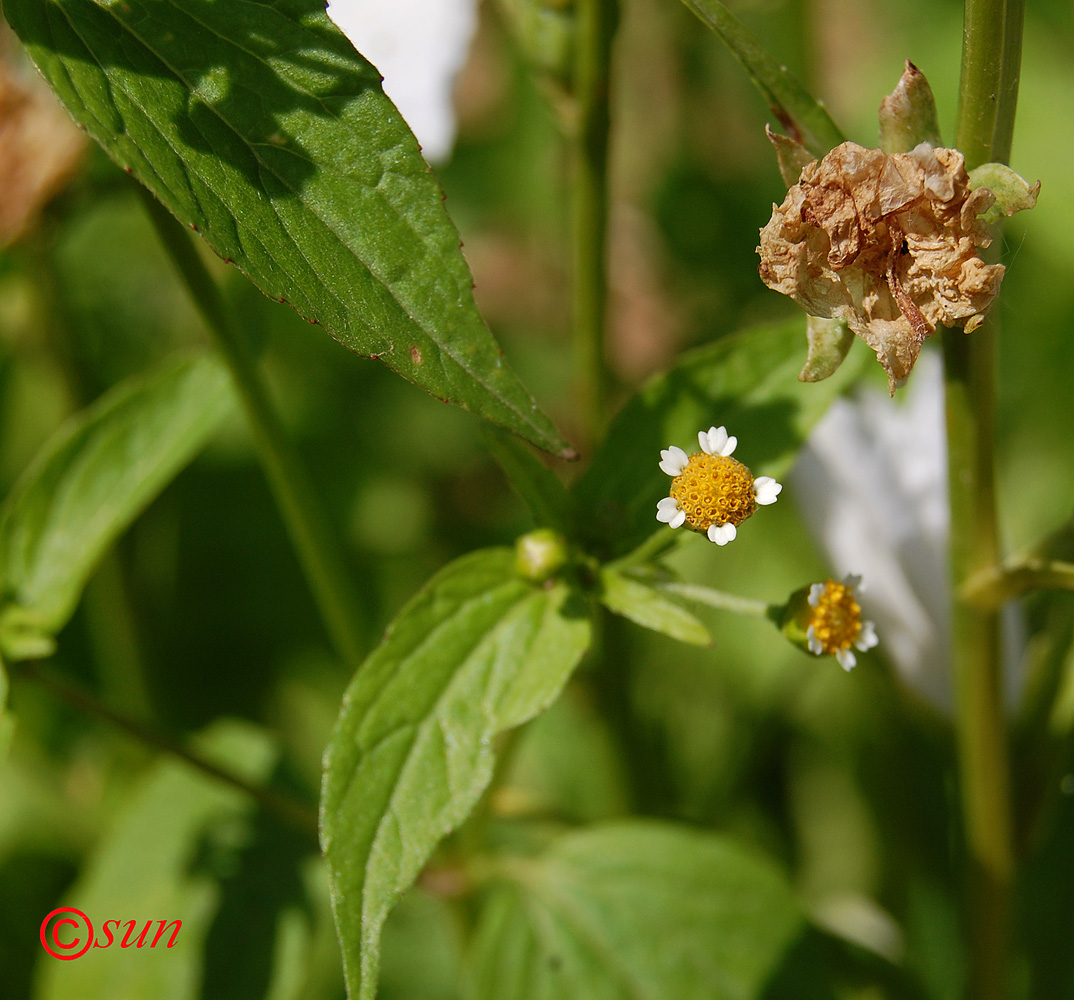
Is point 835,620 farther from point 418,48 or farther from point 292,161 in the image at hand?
point 418,48

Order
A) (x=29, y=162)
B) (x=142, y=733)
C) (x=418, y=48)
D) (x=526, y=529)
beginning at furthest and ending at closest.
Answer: (x=526, y=529), (x=29, y=162), (x=418, y=48), (x=142, y=733)

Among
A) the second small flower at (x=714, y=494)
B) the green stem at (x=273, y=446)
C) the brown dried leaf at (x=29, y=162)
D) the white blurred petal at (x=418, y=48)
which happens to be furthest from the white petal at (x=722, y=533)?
the brown dried leaf at (x=29, y=162)

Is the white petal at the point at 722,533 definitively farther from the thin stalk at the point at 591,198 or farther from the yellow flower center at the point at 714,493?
the thin stalk at the point at 591,198

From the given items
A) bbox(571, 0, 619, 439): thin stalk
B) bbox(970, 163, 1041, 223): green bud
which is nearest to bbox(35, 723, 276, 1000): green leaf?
bbox(571, 0, 619, 439): thin stalk

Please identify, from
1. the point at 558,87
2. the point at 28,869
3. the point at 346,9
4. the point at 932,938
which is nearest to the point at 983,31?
the point at 558,87

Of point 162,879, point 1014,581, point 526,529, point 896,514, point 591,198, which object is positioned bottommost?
point 162,879

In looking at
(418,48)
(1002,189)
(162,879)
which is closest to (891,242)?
(1002,189)

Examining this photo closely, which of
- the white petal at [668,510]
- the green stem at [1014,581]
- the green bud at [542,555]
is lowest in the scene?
the white petal at [668,510]

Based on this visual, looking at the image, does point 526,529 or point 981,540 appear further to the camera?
point 526,529
